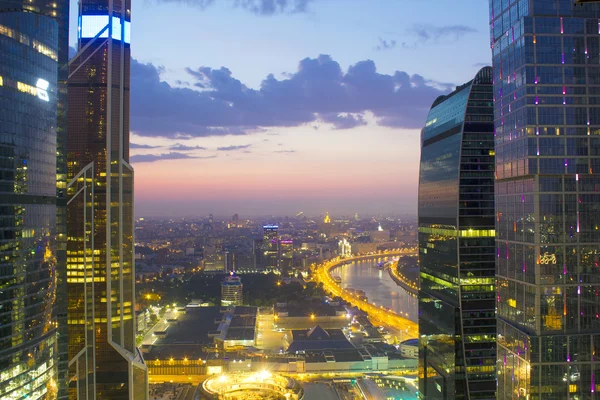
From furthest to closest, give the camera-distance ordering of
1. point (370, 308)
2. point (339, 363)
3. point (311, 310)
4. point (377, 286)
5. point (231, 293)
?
1. point (377, 286)
2. point (231, 293)
3. point (370, 308)
4. point (311, 310)
5. point (339, 363)

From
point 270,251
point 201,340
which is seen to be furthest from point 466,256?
point 270,251

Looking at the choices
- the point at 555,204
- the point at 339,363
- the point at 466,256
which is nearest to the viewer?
the point at 555,204

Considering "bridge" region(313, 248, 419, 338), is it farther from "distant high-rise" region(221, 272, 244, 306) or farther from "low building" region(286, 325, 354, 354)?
"distant high-rise" region(221, 272, 244, 306)

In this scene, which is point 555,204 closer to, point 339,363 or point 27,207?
point 27,207

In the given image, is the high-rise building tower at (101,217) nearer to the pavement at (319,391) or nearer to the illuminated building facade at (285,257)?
the pavement at (319,391)

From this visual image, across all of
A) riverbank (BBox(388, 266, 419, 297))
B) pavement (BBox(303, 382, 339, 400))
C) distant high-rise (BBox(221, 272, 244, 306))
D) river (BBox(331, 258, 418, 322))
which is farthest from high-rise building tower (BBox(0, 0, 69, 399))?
riverbank (BBox(388, 266, 419, 297))

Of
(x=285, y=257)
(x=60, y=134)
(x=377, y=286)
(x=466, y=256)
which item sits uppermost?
(x=60, y=134)

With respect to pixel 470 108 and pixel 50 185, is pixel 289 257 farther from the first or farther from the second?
pixel 50 185
